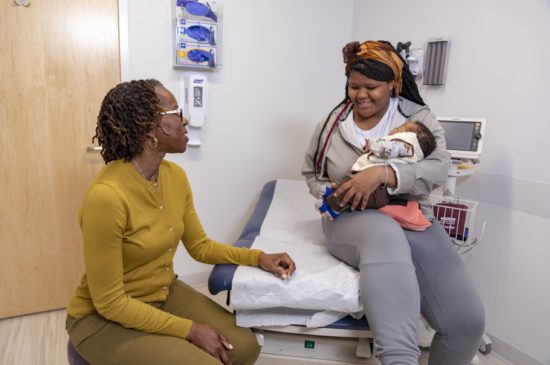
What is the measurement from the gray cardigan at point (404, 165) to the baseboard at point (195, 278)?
1.29 m

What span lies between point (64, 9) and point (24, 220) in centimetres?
109

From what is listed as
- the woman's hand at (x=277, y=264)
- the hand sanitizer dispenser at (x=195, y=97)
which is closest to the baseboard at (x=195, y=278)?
the hand sanitizer dispenser at (x=195, y=97)

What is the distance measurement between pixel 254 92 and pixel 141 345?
5.91 feet

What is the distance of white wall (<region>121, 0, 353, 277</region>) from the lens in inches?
94.4

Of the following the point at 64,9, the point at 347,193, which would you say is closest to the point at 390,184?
the point at 347,193

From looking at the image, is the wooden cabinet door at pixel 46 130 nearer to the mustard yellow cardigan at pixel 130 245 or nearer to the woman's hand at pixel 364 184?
the mustard yellow cardigan at pixel 130 245

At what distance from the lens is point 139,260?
116cm

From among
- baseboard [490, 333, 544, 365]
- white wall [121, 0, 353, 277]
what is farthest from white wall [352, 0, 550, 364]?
white wall [121, 0, 353, 277]

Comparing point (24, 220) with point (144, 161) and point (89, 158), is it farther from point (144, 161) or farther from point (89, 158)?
point (144, 161)

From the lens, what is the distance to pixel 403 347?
1053mm

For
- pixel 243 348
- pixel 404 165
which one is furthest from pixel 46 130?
pixel 404 165

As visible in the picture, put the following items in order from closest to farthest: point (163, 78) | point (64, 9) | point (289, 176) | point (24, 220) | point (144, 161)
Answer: point (144, 161) < point (64, 9) < point (24, 220) < point (163, 78) < point (289, 176)

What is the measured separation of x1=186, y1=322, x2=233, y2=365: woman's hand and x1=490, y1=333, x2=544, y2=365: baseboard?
1495 mm

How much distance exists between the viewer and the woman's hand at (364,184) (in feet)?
4.41
